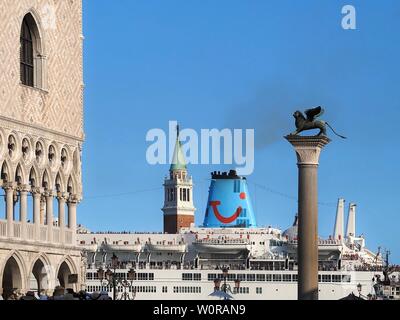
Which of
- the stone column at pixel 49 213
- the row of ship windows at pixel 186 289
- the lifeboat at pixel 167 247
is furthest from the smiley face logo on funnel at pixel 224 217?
the stone column at pixel 49 213

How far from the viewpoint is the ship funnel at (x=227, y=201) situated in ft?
551

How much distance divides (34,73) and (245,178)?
4350 inches

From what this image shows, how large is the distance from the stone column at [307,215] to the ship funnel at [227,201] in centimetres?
12389

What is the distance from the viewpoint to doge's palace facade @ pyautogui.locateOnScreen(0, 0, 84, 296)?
59500mm

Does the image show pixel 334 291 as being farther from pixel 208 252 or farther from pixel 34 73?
pixel 34 73

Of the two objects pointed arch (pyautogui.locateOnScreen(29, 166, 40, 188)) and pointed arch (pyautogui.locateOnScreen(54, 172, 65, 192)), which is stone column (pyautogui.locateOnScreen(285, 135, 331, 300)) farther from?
pointed arch (pyautogui.locateOnScreen(54, 172, 65, 192))

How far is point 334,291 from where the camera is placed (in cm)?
14425

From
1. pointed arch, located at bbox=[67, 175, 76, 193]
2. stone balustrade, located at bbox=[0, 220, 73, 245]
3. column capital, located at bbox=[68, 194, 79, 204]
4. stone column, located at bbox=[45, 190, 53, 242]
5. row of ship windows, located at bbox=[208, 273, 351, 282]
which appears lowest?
row of ship windows, located at bbox=[208, 273, 351, 282]

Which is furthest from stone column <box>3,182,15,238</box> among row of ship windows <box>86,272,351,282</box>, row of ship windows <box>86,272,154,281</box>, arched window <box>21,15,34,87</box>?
row of ship windows <box>86,272,154,281</box>

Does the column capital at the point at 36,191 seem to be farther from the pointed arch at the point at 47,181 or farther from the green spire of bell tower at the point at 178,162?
the green spire of bell tower at the point at 178,162

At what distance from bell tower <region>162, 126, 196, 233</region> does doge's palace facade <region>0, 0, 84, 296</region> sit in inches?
5037

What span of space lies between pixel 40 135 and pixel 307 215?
20693mm
